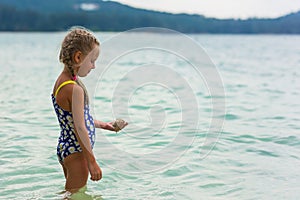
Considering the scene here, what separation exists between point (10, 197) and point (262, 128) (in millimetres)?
4476

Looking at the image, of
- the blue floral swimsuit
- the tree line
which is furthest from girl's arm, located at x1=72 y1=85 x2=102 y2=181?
the tree line

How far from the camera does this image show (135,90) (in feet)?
39.2

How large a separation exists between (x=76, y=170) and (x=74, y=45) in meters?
0.99

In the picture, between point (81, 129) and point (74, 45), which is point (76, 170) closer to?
point (81, 129)

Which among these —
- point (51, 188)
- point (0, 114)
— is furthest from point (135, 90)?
point (51, 188)

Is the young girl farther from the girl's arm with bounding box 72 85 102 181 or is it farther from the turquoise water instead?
the turquoise water

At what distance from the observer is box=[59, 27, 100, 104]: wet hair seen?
11.5 feet

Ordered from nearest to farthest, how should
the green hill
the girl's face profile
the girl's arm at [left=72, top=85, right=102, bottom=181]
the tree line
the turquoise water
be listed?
the girl's arm at [left=72, top=85, right=102, bottom=181], the girl's face profile, the turquoise water, the green hill, the tree line

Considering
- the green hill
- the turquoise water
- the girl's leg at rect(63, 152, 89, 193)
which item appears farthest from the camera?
the green hill

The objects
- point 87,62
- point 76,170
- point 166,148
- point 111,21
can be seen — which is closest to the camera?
point 87,62

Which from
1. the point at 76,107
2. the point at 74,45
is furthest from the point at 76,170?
the point at 74,45

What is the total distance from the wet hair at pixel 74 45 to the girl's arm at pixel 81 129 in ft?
0.50

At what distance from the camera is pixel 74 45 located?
11.5 feet

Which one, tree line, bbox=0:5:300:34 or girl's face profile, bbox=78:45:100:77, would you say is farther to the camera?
tree line, bbox=0:5:300:34
